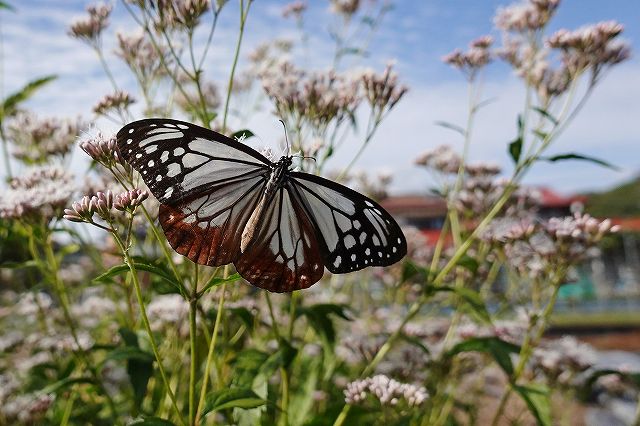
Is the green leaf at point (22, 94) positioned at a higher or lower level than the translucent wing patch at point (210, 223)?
higher

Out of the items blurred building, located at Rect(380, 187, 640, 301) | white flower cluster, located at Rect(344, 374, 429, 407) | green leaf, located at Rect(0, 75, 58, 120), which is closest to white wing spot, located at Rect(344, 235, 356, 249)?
white flower cluster, located at Rect(344, 374, 429, 407)

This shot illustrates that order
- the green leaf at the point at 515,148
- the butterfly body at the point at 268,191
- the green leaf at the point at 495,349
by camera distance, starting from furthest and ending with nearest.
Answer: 1. the green leaf at the point at 515,148
2. the green leaf at the point at 495,349
3. the butterfly body at the point at 268,191

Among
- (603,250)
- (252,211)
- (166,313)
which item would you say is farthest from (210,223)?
(603,250)

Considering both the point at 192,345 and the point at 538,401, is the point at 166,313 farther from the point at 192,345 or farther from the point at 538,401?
the point at 538,401

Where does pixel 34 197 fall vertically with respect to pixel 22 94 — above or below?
below

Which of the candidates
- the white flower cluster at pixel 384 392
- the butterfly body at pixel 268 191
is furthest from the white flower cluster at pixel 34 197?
the white flower cluster at pixel 384 392

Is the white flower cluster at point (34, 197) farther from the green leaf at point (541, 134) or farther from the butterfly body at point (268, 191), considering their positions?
the green leaf at point (541, 134)

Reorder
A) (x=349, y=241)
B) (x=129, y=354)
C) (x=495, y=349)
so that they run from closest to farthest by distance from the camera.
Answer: (x=349, y=241)
(x=129, y=354)
(x=495, y=349)

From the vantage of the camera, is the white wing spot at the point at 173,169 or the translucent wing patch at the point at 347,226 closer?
the white wing spot at the point at 173,169
